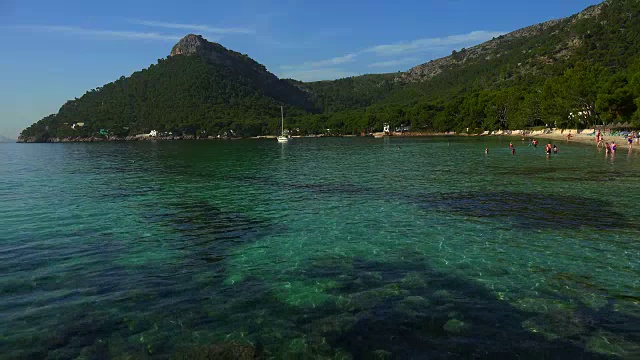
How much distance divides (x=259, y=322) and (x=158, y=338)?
107 inches

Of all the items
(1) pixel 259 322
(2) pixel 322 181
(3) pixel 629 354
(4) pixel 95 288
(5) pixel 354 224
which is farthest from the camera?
(2) pixel 322 181

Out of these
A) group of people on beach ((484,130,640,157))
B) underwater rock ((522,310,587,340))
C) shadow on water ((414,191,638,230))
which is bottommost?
underwater rock ((522,310,587,340))

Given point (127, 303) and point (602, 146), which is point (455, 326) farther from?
point (602, 146)

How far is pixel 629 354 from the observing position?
33.8 ft

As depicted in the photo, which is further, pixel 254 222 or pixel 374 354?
pixel 254 222

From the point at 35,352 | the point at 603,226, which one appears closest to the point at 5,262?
the point at 35,352

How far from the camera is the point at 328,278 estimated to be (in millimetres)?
15906

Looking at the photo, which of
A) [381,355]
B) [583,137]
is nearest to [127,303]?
[381,355]

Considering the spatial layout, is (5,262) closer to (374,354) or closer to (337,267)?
(337,267)

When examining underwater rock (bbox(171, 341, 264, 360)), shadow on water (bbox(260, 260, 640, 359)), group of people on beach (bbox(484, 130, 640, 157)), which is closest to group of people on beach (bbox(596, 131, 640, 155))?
group of people on beach (bbox(484, 130, 640, 157))

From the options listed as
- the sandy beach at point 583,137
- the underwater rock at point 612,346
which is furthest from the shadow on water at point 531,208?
the sandy beach at point 583,137

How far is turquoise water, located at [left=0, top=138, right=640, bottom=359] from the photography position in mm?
11109

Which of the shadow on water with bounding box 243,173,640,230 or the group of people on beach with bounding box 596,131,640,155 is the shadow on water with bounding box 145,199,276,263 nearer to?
the shadow on water with bounding box 243,173,640,230

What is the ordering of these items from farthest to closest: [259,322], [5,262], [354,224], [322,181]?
[322,181] → [354,224] → [5,262] → [259,322]
